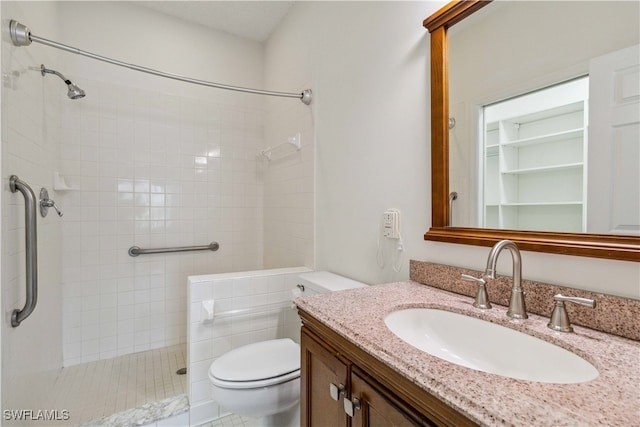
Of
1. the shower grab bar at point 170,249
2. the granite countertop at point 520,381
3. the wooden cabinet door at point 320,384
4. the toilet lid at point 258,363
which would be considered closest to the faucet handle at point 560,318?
the granite countertop at point 520,381

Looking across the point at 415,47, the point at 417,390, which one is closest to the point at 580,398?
the point at 417,390

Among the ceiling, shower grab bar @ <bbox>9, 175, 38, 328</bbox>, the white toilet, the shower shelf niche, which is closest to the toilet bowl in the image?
the white toilet

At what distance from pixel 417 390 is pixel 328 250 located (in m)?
1.30

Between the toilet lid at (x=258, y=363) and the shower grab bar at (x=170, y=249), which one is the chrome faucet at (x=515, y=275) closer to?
the toilet lid at (x=258, y=363)

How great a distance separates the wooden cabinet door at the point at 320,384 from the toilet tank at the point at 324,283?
48cm

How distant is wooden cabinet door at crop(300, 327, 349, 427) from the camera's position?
80 cm

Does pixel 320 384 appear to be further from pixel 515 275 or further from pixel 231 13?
pixel 231 13

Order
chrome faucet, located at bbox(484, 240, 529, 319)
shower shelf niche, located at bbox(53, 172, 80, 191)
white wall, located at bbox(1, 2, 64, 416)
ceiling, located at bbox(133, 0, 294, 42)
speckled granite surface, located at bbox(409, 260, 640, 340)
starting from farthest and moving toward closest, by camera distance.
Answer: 1. ceiling, located at bbox(133, 0, 294, 42)
2. shower shelf niche, located at bbox(53, 172, 80, 191)
3. white wall, located at bbox(1, 2, 64, 416)
4. chrome faucet, located at bbox(484, 240, 529, 319)
5. speckled granite surface, located at bbox(409, 260, 640, 340)

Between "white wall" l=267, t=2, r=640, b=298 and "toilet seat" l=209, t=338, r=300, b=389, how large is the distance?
1.79 feet

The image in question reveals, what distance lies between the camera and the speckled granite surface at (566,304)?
67cm

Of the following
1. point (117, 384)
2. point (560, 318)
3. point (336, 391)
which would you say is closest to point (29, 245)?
point (117, 384)

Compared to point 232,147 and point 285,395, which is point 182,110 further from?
point 285,395

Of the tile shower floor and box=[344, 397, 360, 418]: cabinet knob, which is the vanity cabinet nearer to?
box=[344, 397, 360, 418]: cabinet knob

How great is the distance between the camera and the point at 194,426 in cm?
164
